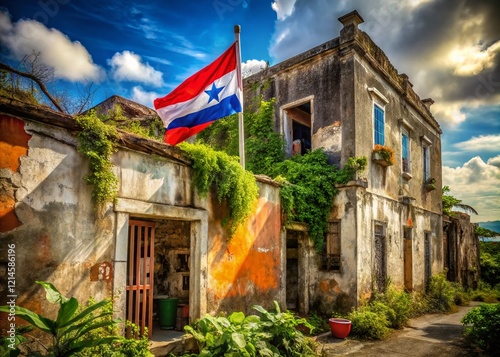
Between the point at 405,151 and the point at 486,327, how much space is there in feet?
25.1

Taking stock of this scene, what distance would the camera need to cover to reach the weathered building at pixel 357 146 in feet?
31.8

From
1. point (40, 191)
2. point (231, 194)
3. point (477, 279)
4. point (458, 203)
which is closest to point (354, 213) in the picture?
point (231, 194)

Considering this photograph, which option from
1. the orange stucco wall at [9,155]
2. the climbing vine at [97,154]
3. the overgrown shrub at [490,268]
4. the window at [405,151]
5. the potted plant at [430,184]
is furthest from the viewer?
the overgrown shrub at [490,268]

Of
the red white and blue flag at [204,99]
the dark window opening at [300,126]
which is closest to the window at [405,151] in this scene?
the dark window opening at [300,126]

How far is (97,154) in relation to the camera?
16.2 feet

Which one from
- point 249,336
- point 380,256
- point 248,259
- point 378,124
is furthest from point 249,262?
point 378,124

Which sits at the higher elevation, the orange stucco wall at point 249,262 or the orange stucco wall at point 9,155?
the orange stucco wall at point 9,155

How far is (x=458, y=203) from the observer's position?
19.5 metres

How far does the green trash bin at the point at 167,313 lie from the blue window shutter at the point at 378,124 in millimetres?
7937

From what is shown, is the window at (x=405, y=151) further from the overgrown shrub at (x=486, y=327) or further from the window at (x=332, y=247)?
the overgrown shrub at (x=486, y=327)

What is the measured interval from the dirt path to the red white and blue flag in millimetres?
5082

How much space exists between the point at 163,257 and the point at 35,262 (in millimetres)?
4518

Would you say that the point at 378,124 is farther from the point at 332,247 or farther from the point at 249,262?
the point at 249,262

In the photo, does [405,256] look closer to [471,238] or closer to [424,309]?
[424,309]
